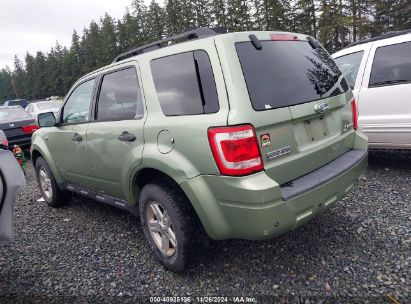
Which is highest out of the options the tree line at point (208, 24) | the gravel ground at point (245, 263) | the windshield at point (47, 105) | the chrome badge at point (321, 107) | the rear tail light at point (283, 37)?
the tree line at point (208, 24)

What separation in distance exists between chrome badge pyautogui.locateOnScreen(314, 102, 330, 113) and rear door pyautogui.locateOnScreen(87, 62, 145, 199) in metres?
1.42

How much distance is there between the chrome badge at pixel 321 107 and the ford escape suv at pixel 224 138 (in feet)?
0.03

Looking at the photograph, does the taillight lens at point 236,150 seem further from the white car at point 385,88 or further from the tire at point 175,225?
the white car at point 385,88

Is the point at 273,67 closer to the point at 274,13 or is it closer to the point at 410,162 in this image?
the point at 410,162

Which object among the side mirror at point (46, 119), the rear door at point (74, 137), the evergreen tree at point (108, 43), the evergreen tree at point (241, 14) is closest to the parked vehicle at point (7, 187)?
the rear door at point (74, 137)

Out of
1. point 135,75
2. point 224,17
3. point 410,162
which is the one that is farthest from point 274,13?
point 135,75

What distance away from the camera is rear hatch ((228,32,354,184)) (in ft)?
7.78

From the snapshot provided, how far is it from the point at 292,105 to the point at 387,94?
257 cm

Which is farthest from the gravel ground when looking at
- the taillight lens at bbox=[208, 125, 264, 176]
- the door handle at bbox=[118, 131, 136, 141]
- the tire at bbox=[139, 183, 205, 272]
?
the door handle at bbox=[118, 131, 136, 141]

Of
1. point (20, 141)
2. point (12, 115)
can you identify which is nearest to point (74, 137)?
point (20, 141)

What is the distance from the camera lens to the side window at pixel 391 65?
4.29m

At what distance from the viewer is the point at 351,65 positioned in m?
5.06

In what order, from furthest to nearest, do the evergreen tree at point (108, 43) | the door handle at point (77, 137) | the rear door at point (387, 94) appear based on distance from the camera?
1. the evergreen tree at point (108, 43)
2. the rear door at point (387, 94)
3. the door handle at point (77, 137)

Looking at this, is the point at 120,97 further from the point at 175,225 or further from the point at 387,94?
the point at 387,94
